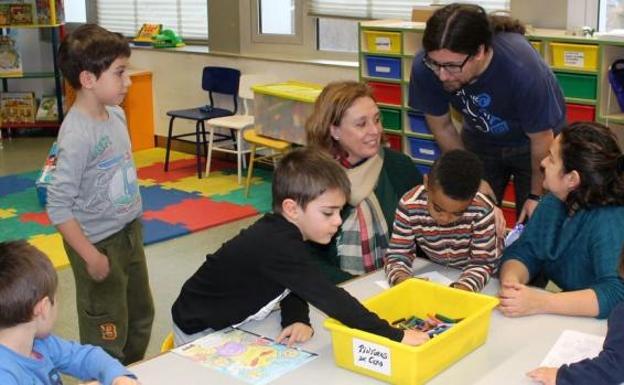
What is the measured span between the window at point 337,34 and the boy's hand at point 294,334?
431 cm

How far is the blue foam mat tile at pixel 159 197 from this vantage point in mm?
5777

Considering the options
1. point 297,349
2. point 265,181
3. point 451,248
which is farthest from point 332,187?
point 265,181

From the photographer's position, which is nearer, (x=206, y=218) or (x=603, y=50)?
(x=603, y=50)

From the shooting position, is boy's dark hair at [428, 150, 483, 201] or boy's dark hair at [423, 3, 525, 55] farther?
boy's dark hair at [423, 3, 525, 55]

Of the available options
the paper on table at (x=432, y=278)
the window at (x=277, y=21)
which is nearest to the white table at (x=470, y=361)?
the paper on table at (x=432, y=278)

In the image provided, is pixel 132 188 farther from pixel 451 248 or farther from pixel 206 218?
pixel 206 218

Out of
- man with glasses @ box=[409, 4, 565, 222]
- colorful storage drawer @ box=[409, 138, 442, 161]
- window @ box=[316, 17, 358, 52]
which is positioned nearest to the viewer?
man with glasses @ box=[409, 4, 565, 222]

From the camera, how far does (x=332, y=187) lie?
2061 millimetres

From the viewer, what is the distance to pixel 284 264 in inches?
78.8

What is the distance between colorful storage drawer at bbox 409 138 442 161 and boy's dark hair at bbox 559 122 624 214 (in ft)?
9.01

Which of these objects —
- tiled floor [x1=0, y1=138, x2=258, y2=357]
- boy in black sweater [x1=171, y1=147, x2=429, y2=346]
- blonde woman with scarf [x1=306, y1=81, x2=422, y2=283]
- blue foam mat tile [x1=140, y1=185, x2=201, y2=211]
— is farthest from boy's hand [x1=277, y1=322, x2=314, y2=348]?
blue foam mat tile [x1=140, y1=185, x2=201, y2=211]

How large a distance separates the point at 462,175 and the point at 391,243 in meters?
0.33

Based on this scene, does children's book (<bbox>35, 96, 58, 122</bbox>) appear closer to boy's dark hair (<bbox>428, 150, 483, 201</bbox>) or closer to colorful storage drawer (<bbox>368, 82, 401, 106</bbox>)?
colorful storage drawer (<bbox>368, 82, 401, 106</bbox>)

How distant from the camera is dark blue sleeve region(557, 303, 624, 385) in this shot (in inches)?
66.4
